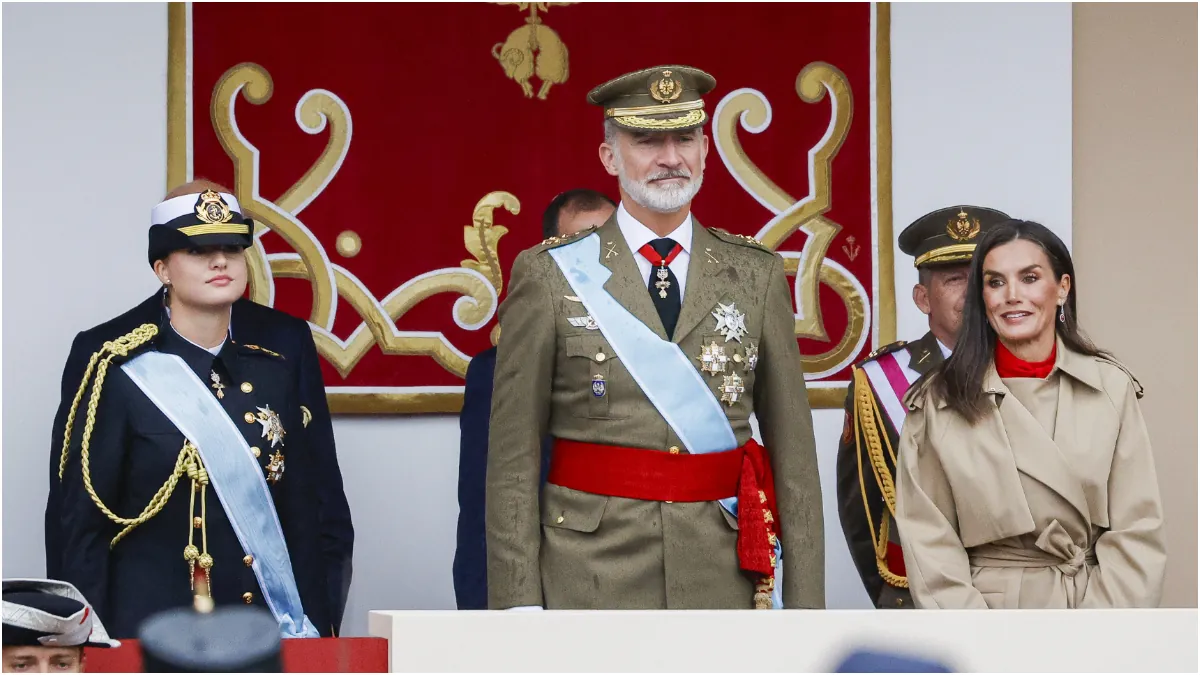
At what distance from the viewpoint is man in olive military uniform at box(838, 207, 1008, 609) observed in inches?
190

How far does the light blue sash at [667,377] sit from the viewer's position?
3867 millimetres

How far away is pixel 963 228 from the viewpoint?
500 centimetres

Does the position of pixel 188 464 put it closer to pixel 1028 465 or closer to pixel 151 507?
pixel 151 507

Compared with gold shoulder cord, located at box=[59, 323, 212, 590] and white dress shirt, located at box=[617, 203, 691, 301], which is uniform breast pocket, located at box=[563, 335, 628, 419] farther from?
gold shoulder cord, located at box=[59, 323, 212, 590]

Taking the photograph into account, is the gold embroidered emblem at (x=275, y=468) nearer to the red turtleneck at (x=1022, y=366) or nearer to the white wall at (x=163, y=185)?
the white wall at (x=163, y=185)

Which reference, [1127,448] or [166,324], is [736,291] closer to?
[1127,448]

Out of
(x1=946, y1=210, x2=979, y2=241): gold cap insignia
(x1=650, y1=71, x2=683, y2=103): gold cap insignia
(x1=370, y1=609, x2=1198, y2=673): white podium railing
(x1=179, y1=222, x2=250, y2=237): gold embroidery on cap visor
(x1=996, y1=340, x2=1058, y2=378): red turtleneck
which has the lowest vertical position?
(x1=370, y1=609, x2=1198, y2=673): white podium railing

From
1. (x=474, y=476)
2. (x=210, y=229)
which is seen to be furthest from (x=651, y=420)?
(x=210, y=229)

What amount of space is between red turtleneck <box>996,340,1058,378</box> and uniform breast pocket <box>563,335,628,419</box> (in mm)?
839

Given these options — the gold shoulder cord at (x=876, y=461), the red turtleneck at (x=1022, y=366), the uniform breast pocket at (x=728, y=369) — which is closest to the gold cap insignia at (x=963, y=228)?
the gold shoulder cord at (x=876, y=461)

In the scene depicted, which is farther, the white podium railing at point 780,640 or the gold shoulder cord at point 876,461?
the gold shoulder cord at point 876,461

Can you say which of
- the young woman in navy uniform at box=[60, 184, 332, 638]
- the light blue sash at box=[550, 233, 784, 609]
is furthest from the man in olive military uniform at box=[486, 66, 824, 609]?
the young woman in navy uniform at box=[60, 184, 332, 638]

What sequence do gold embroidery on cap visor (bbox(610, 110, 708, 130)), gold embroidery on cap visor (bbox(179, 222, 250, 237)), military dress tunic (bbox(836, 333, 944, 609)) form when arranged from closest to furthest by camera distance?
gold embroidery on cap visor (bbox(610, 110, 708, 130)), gold embroidery on cap visor (bbox(179, 222, 250, 237)), military dress tunic (bbox(836, 333, 944, 609))

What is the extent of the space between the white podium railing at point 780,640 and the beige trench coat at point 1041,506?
1290 millimetres
